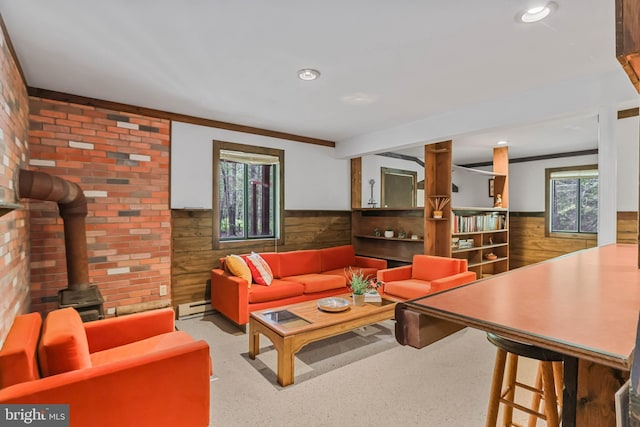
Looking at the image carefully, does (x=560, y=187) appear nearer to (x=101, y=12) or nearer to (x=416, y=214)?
(x=416, y=214)

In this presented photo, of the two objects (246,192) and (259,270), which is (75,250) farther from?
(246,192)

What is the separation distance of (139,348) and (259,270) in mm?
1858

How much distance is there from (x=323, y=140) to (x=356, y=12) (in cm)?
344

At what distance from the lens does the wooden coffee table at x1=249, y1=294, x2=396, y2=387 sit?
95.4 inches

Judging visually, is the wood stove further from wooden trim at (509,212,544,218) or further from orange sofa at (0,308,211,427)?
wooden trim at (509,212,544,218)

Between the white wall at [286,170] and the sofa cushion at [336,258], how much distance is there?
2.45 feet

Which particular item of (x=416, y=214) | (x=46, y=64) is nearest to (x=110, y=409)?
(x=46, y=64)

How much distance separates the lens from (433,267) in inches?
165

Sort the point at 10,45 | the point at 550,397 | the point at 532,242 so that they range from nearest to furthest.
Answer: the point at 550,397
the point at 10,45
the point at 532,242

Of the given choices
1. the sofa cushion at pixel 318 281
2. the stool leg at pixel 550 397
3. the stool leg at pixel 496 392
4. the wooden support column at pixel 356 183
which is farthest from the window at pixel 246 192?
the stool leg at pixel 550 397

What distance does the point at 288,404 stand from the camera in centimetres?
219

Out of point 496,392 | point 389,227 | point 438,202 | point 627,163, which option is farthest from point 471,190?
point 496,392

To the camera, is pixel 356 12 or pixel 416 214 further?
pixel 416 214

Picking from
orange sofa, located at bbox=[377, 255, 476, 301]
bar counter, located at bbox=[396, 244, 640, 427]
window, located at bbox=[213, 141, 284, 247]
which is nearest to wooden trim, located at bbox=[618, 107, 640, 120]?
orange sofa, located at bbox=[377, 255, 476, 301]
